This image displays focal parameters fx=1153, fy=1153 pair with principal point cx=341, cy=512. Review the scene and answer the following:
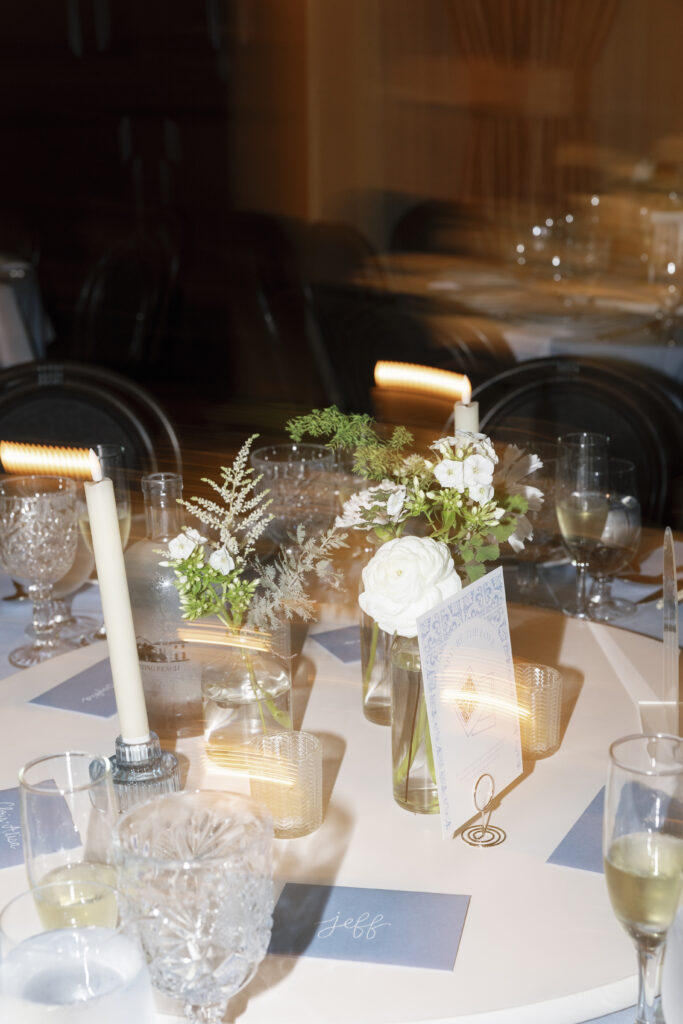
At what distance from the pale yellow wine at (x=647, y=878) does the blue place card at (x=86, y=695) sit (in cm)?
71

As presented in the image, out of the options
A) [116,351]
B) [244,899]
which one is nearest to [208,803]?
[244,899]

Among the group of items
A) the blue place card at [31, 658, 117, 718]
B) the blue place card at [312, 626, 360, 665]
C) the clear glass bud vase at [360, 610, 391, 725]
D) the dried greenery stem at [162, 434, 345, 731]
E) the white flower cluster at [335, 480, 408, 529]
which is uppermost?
the white flower cluster at [335, 480, 408, 529]

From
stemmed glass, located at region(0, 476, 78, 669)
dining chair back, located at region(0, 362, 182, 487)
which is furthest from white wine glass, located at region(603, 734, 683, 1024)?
dining chair back, located at region(0, 362, 182, 487)

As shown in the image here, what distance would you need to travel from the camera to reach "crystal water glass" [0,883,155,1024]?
0.66 meters

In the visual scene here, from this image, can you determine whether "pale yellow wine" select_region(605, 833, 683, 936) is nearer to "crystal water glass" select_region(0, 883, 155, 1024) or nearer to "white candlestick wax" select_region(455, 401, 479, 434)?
"crystal water glass" select_region(0, 883, 155, 1024)

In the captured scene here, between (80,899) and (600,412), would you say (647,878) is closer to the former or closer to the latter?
(80,899)

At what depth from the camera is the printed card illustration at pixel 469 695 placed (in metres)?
0.99

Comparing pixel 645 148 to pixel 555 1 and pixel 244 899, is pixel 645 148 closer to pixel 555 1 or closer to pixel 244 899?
pixel 555 1

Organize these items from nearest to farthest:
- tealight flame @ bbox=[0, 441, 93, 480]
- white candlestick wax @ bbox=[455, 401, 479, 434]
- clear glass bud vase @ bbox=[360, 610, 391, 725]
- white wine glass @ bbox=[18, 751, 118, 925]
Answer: white wine glass @ bbox=[18, 751, 118, 925] → white candlestick wax @ bbox=[455, 401, 479, 434] → clear glass bud vase @ bbox=[360, 610, 391, 725] → tealight flame @ bbox=[0, 441, 93, 480]

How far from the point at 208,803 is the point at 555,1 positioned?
22.4 ft

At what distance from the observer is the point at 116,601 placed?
933 mm

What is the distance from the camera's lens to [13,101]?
617 cm

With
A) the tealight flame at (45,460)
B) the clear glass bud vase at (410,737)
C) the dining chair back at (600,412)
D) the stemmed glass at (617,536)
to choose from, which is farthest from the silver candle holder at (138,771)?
the dining chair back at (600,412)

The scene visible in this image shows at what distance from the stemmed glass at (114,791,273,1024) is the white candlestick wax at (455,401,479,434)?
529mm
